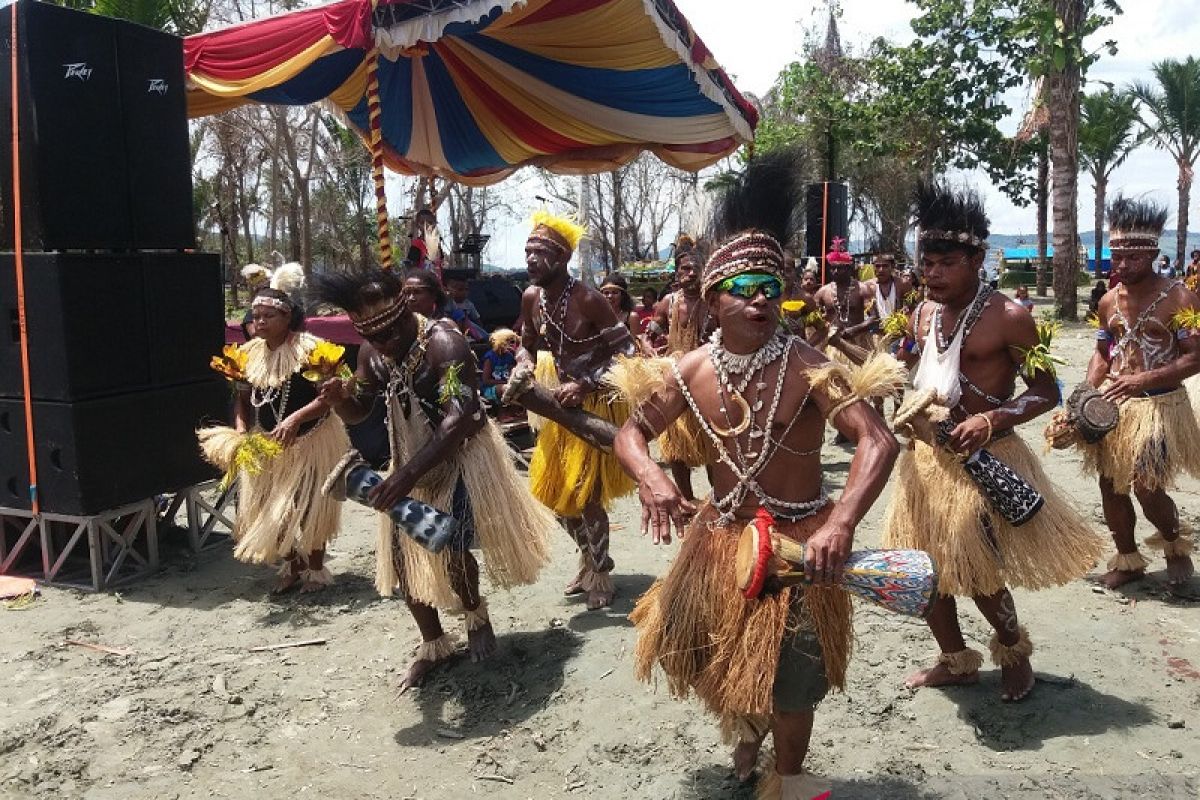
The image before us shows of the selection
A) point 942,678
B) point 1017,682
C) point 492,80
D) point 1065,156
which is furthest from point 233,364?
point 1065,156

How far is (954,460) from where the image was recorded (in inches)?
135

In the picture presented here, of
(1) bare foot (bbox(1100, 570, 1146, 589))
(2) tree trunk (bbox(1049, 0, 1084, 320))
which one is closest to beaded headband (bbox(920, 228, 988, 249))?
(1) bare foot (bbox(1100, 570, 1146, 589))

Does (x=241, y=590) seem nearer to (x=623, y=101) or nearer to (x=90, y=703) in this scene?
(x=90, y=703)

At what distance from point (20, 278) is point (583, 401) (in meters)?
3.47

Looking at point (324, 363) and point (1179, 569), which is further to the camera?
point (1179, 569)

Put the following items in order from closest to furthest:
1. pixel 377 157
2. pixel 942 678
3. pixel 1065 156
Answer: pixel 942 678 → pixel 377 157 → pixel 1065 156

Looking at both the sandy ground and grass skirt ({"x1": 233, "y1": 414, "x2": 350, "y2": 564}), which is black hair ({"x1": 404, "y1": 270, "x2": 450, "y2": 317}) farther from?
the sandy ground

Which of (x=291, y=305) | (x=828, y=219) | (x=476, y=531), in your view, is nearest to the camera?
(x=476, y=531)

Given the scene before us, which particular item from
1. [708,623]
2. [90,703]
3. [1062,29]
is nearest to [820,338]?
[708,623]

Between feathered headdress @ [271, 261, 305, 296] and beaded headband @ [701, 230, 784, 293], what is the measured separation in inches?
132

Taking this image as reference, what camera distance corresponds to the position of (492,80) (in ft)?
30.0

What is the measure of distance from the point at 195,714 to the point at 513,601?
5.47 ft

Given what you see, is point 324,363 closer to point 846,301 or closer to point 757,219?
point 757,219

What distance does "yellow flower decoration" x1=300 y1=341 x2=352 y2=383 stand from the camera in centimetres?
387
